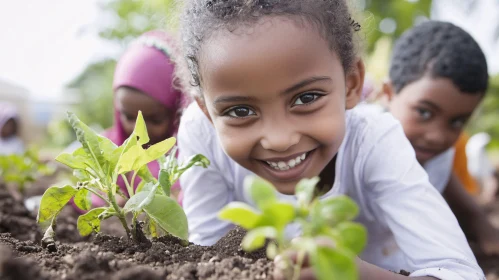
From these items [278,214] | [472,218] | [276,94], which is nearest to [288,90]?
[276,94]

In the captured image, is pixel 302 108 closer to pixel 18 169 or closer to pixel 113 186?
pixel 113 186

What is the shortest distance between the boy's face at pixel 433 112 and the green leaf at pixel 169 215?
1681mm

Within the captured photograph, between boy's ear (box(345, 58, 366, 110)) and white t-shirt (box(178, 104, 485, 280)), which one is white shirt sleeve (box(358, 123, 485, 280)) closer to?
white t-shirt (box(178, 104, 485, 280))

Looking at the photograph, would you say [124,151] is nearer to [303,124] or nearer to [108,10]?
[303,124]

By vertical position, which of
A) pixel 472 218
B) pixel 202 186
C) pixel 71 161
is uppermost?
pixel 71 161

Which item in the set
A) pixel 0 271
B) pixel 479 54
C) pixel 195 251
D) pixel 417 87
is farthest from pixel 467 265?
pixel 479 54

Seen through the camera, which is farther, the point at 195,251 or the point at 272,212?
the point at 195,251

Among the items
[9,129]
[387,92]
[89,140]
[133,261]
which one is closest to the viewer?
[133,261]

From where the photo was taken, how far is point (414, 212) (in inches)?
58.8

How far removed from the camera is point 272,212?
2.37ft

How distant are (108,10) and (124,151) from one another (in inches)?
480

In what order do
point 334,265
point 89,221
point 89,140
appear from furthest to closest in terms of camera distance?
1. point 89,221
2. point 89,140
3. point 334,265

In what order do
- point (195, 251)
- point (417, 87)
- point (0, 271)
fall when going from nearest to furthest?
1. point (0, 271)
2. point (195, 251)
3. point (417, 87)

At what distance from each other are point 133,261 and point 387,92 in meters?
2.09
